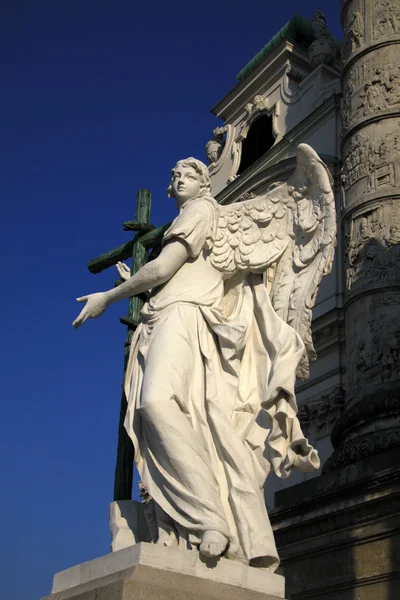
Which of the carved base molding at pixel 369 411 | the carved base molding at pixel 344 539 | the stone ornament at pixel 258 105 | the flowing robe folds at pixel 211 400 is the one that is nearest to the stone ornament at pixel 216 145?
the stone ornament at pixel 258 105

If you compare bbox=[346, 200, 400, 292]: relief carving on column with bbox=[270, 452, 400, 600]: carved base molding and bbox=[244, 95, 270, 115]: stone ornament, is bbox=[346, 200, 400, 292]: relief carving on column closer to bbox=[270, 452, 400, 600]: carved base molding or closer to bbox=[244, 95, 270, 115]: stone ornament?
Result: bbox=[270, 452, 400, 600]: carved base molding

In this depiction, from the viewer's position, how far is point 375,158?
1137 centimetres

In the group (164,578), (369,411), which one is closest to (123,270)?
(164,578)

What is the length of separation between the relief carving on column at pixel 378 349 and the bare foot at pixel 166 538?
213 inches

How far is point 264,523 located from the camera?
437 centimetres

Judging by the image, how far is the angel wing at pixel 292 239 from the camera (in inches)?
203

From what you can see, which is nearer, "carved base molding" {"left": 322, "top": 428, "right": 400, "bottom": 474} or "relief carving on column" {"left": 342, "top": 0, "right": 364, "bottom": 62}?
"carved base molding" {"left": 322, "top": 428, "right": 400, "bottom": 474}

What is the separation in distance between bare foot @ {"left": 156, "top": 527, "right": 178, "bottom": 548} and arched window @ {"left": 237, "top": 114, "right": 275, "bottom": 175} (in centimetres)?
1564

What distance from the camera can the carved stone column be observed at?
8891 millimetres

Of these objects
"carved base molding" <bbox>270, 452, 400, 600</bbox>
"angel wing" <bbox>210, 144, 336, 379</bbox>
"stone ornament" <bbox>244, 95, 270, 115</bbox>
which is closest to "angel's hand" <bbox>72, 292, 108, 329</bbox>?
"angel wing" <bbox>210, 144, 336, 379</bbox>

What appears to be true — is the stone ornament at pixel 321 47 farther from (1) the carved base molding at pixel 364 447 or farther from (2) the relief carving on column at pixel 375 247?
(1) the carved base molding at pixel 364 447

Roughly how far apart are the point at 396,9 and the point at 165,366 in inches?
352

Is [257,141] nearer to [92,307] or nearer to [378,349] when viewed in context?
[378,349]

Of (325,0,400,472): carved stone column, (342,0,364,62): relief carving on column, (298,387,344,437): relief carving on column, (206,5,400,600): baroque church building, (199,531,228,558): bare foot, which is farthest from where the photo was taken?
(298,387,344,437): relief carving on column
